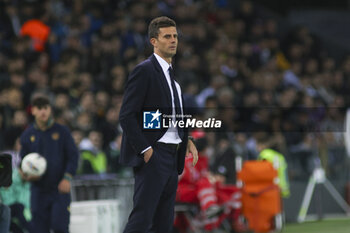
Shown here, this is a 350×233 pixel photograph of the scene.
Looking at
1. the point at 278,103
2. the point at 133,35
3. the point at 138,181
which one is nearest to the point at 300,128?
the point at 278,103

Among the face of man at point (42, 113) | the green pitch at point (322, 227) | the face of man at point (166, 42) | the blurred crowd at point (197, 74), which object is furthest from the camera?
the blurred crowd at point (197, 74)

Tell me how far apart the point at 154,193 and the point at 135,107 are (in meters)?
0.80

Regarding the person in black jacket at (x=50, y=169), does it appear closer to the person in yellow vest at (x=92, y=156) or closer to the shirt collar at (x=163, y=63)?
the shirt collar at (x=163, y=63)

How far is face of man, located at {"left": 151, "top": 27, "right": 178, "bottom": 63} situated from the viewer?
7.55 metres

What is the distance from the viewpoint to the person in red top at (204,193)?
1447cm

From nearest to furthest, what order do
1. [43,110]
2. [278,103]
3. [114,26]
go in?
1. [43,110]
2. [114,26]
3. [278,103]

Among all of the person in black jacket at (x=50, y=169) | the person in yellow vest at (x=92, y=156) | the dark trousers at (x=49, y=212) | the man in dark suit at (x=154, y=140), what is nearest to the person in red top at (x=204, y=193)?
the person in yellow vest at (x=92, y=156)

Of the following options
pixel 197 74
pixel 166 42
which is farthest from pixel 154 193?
pixel 197 74

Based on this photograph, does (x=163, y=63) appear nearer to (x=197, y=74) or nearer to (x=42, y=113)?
(x=42, y=113)

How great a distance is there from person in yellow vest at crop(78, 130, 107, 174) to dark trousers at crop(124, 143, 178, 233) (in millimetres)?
7075

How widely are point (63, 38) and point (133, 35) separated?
91.1 inches

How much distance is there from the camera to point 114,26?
2017 centimetres

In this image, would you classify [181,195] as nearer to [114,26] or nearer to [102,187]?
[102,187]

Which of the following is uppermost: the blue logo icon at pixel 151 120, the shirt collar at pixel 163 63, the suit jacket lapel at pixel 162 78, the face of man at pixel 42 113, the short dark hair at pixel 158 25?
the short dark hair at pixel 158 25
